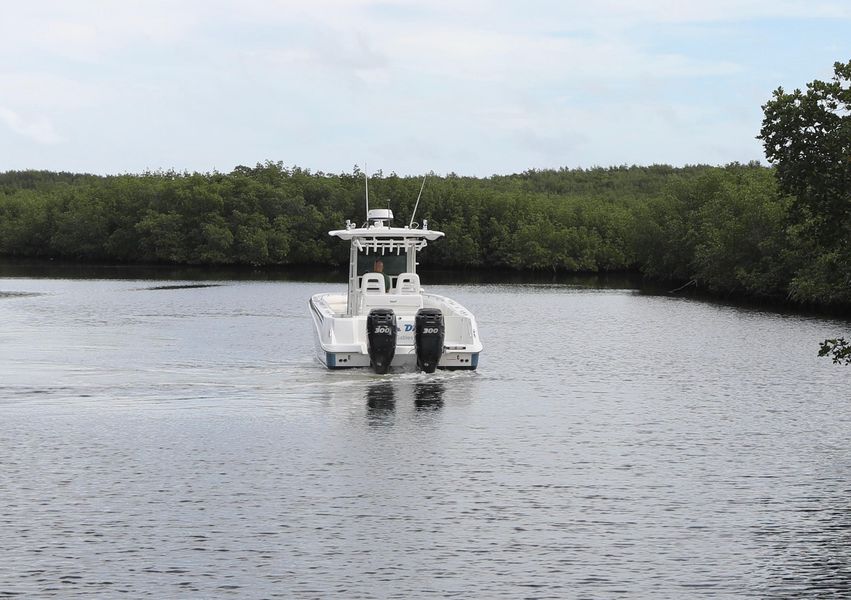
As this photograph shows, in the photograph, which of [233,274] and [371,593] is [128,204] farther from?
[371,593]

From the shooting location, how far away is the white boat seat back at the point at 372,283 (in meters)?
31.3

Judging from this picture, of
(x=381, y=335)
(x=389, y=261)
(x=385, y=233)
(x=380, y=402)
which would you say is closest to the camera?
(x=380, y=402)

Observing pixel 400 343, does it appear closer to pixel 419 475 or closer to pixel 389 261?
pixel 389 261

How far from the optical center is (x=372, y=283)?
103ft

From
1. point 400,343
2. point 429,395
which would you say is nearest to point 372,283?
point 400,343

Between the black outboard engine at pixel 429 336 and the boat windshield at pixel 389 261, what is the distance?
630 centimetres

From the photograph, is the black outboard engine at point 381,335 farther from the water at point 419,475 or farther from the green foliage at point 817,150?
the green foliage at point 817,150

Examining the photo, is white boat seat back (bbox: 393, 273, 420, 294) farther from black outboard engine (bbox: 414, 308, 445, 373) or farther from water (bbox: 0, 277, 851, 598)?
black outboard engine (bbox: 414, 308, 445, 373)

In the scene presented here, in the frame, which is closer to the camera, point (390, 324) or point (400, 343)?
point (390, 324)

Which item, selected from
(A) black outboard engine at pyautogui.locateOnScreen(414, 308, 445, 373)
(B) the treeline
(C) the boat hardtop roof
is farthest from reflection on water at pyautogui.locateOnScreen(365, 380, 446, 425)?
(B) the treeline

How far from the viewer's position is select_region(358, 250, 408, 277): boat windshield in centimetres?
3369

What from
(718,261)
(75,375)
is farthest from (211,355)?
(718,261)

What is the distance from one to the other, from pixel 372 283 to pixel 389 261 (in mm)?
2652

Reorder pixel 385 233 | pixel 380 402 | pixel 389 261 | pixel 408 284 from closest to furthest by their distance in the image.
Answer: pixel 380 402 < pixel 408 284 < pixel 385 233 < pixel 389 261
